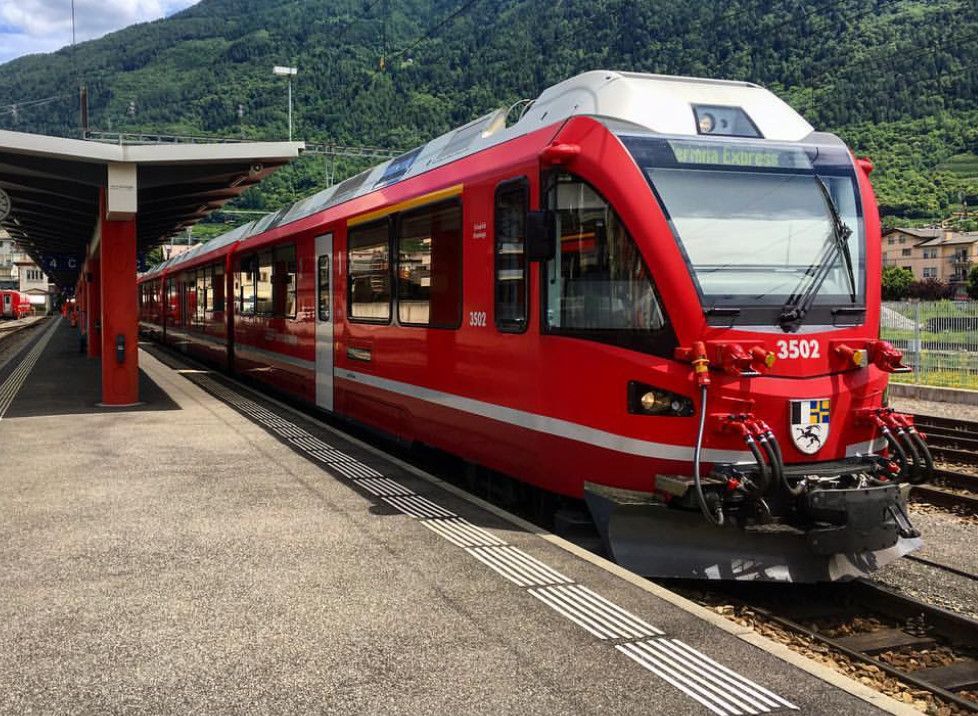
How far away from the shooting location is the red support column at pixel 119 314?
14.4 m

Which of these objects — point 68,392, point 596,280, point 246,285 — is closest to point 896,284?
point 246,285

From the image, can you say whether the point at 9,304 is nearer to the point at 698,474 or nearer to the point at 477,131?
the point at 477,131

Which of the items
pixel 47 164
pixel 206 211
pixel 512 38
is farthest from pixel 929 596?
pixel 512 38

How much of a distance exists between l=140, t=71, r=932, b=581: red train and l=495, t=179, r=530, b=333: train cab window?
0.02 meters

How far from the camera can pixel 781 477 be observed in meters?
5.56

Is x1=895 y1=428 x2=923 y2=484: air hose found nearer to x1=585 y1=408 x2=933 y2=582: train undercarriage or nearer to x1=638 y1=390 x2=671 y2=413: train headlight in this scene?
x1=585 y1=408 x2=933 y2=582: train undercarriage

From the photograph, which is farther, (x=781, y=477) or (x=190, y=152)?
(x=190, y=152)

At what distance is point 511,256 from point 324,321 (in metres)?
5.34

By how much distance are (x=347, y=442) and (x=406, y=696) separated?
676 centimetres

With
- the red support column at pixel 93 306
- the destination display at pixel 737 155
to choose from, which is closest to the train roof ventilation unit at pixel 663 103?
the destination display at pixel 737 155

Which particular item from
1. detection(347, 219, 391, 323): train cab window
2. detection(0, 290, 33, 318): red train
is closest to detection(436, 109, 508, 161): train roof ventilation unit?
detection(347, 219, 391, 323): train cab window

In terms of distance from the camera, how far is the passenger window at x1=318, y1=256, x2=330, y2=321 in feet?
39.2

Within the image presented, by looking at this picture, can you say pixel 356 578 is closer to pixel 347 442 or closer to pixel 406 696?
pixel 406 696

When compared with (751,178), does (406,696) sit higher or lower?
lower
